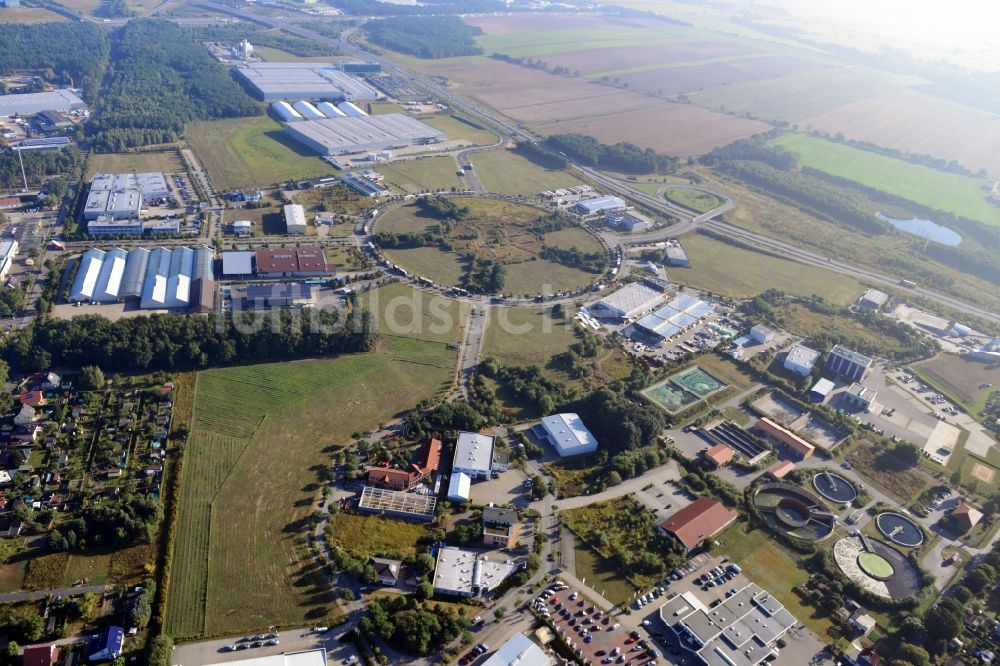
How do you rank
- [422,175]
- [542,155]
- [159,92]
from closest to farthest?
[422,175], [542,155], [159,92]

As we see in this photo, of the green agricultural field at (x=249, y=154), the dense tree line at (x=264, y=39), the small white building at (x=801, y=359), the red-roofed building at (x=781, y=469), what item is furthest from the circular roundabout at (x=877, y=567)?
the dense tree line at (x=264, y=39)

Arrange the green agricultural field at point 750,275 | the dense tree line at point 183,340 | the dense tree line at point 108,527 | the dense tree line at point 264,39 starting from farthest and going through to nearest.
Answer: the dense tree line at point 264,39 → the green agricultural field at point 750,275 → the dense tree line at point 183,340 → the dense tree line at point 108,527

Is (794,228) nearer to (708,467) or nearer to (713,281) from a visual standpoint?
(713,281)

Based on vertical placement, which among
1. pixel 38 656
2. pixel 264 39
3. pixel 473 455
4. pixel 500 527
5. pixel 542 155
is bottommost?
pixel 38 656

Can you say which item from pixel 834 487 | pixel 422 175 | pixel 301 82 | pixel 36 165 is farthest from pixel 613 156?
pixel 36 165

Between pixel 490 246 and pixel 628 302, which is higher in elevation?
pixel 628 302

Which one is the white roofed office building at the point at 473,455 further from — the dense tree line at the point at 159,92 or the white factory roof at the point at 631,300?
the dense tree line at the point at 159,92

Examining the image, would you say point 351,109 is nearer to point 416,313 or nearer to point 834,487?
point 416,313

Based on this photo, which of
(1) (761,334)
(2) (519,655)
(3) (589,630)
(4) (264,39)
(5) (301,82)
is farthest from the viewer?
(4) (264,39)

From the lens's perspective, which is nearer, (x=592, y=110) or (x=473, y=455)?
(x=473, y=455)
